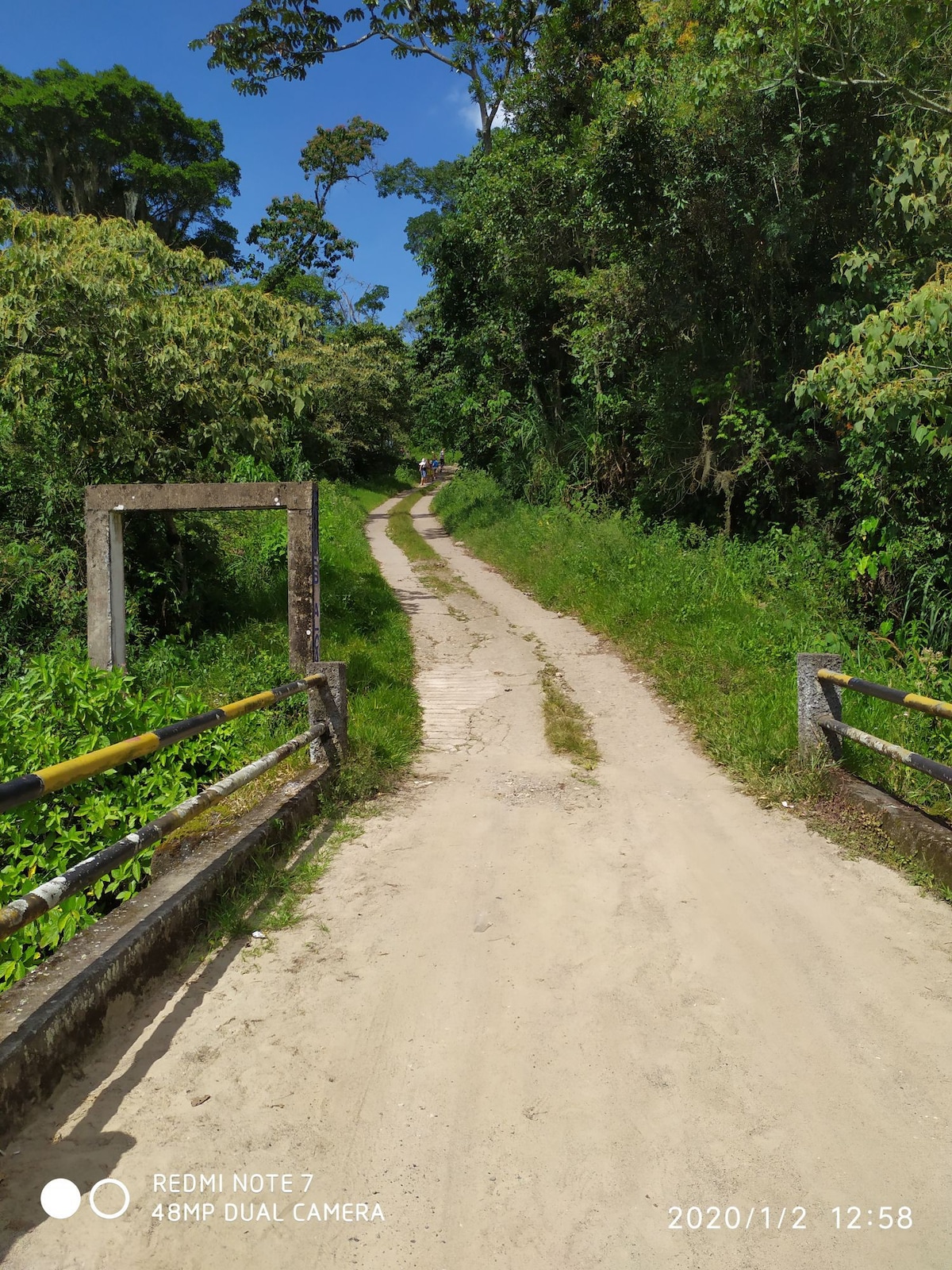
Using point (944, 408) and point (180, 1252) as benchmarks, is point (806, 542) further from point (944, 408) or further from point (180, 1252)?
point (180, 1252)

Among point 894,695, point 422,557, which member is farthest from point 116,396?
point 422,557

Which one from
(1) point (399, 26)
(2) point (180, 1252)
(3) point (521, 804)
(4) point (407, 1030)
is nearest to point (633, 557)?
(3) point (521, 804)

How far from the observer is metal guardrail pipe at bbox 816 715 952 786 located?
431 cm

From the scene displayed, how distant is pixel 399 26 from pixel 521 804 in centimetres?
1811

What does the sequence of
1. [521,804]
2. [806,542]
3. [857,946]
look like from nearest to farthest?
[857,946] < [521,804] < [806,542]

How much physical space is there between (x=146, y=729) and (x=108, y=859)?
3127mm

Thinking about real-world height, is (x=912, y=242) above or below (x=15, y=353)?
above

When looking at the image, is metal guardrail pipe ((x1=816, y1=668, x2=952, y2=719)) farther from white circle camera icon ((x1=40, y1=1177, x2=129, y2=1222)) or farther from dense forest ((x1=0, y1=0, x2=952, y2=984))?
white circle camera icon ((x1=40, y1=1177, x2=129, y2=1222))

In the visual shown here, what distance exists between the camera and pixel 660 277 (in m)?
12.4

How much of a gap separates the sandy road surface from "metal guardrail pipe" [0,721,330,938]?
0.60 metres

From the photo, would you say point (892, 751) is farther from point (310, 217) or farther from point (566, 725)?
point (310, 217)

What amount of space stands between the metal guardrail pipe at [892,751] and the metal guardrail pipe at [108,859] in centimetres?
345

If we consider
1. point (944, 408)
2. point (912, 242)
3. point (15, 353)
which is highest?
point (912, 242)

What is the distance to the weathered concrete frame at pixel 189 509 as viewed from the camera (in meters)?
7.18
